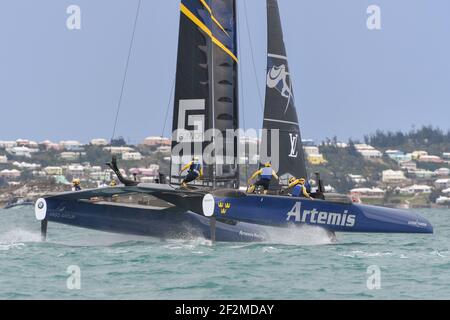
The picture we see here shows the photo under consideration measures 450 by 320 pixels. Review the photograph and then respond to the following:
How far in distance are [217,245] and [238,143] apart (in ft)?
9.03

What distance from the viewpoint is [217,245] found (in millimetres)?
18797

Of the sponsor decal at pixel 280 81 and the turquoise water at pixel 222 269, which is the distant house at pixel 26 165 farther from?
the turquoise water at pixel 222 269

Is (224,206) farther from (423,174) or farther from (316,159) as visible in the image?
(423,174)

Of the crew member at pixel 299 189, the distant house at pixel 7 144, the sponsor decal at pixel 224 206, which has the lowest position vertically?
the distant house at pixel 7 144

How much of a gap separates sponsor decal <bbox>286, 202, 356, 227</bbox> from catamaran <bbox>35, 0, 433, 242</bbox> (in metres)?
0.02

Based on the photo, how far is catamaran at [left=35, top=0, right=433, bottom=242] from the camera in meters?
18.4

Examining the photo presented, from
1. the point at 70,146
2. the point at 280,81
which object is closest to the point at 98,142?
the point at 70,146

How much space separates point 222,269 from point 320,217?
4.26 meters

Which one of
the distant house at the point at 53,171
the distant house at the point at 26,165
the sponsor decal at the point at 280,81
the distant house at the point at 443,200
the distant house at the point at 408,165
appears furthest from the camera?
the distant house at the point at 408,165

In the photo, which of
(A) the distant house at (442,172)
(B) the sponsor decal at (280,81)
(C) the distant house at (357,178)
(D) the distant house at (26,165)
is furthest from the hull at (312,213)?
(A) the distant house at (442,172)

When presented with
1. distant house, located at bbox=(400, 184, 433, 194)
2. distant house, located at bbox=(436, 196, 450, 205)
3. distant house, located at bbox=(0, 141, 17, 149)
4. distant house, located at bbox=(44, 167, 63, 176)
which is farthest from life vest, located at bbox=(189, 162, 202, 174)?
distant house, located at bbox=(0, 141, 17, 149)

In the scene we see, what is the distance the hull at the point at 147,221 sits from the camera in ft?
63.8

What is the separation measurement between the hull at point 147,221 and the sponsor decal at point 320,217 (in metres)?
1.48

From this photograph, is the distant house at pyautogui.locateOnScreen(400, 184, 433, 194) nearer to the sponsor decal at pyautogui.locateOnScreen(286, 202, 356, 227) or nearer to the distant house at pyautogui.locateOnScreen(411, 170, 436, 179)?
the distant house at pyautogui.locateOnScreen(411, 170, 436, 179)
